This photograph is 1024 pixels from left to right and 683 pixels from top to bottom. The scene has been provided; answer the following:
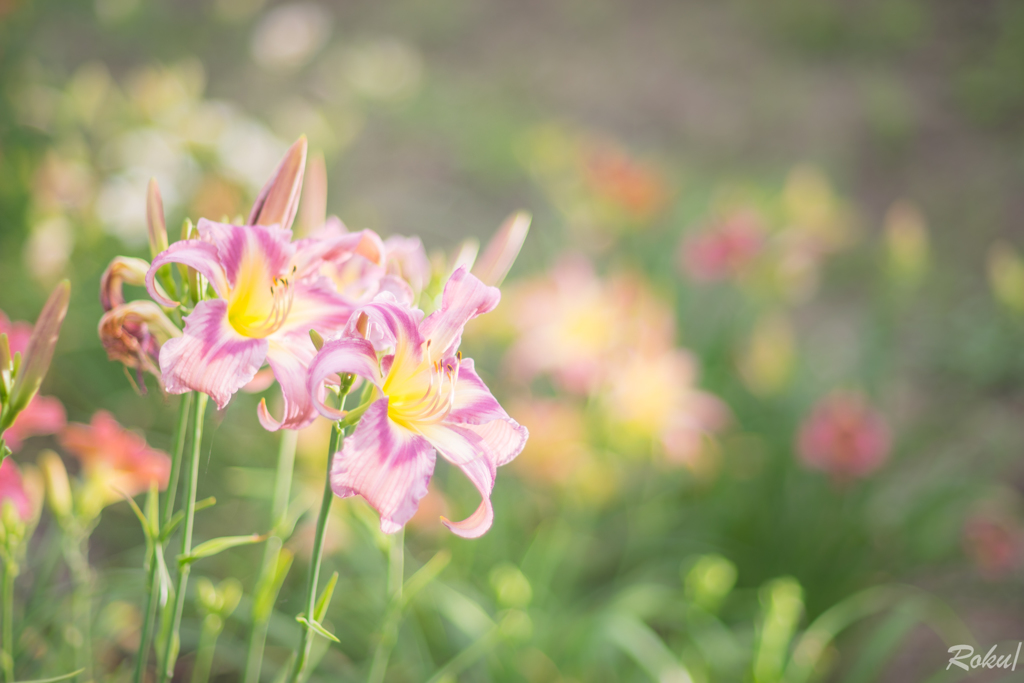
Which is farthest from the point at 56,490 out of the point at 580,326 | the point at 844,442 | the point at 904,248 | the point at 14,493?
the point at 904,248

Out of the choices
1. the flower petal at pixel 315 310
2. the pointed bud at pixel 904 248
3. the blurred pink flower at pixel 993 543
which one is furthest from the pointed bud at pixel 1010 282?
the flower petal at pixel 315 310

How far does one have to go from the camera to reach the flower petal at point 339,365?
496 millimetres

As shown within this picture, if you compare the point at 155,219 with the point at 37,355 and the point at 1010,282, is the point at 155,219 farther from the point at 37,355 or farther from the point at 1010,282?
the point at 1010,282

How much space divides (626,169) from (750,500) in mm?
1237

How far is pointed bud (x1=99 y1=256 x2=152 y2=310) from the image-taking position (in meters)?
0.60

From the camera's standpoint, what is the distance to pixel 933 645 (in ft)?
6.02

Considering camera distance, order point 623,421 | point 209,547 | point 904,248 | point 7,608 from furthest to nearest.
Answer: point 904,248
point 623,421
point 7,608
point 209,547

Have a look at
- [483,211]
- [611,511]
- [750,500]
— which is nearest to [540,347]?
[611,511]

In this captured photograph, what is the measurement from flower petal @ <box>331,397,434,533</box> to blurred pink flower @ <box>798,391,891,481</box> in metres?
1.51

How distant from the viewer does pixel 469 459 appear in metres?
0.57

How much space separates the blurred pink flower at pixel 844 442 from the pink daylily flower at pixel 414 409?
1407mm

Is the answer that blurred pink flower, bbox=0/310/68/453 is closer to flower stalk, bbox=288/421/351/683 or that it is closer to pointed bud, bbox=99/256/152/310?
pointed bud, bbox=99/256/152/310

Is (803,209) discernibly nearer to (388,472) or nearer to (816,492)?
(816,492)

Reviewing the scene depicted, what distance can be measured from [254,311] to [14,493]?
438mm
